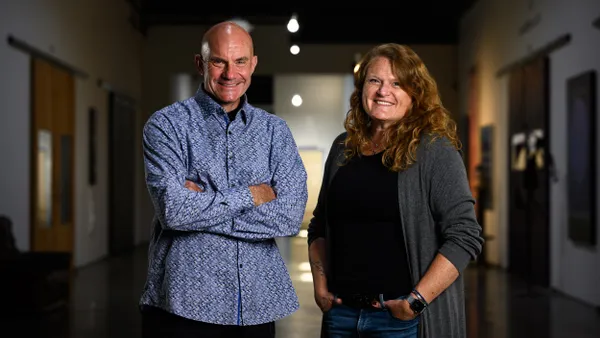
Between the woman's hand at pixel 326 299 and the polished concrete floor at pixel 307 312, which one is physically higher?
the woman's hand at pixel 326 299

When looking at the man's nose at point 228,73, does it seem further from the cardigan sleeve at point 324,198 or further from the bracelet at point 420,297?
the bracelet at point 420,297

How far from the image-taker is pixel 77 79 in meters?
11.1

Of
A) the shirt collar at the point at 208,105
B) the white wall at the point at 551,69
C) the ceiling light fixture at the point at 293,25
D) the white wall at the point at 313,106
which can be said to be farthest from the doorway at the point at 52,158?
the shirt collar at the point at 208,105

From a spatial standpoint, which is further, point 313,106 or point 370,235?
point 313,106

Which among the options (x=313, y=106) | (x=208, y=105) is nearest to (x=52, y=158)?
(x=313, y=106)

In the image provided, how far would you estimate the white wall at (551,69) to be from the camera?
808 cm

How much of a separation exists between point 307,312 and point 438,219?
520 centimetres

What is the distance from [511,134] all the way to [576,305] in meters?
3.43

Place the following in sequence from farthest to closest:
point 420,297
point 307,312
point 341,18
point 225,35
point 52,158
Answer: point 341,18
point 52,158
point 307,312
point 225,35
point 420,297

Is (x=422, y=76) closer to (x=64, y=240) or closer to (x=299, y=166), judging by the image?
(x=299, y=166)

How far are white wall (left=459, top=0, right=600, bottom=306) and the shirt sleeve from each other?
6076mm

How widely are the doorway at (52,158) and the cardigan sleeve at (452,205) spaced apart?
7.45 meters

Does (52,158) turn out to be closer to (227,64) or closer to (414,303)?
(227,64)

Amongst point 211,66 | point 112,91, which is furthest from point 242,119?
point 112,91
